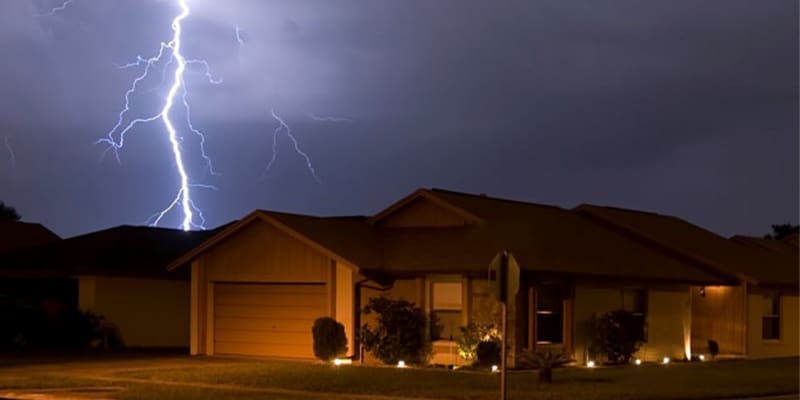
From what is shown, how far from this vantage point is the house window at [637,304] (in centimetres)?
3475

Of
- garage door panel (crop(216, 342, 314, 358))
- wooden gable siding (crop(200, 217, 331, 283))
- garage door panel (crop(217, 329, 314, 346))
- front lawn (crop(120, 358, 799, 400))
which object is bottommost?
front lawn (crop(120, 358, 799, 400))

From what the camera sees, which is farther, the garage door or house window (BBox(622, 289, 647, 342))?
house window (BBox(622, 289, 647, 342))

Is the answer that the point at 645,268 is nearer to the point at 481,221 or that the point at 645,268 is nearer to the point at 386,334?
the point at 481,221

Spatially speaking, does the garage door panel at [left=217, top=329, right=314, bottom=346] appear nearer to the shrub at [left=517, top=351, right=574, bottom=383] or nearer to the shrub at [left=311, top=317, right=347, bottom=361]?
the shrub at [left=311, top=317, right=347, bottom=361]

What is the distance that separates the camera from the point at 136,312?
39312 mm

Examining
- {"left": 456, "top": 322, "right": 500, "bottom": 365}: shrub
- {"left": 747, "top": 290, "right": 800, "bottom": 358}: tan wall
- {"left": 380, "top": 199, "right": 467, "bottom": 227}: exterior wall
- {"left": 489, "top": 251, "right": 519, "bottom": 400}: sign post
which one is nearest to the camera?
{"left": 489, "top": 251, "right": 519, "bottom": 400}: sign post

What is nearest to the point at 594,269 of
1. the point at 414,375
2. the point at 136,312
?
the point at 414,375

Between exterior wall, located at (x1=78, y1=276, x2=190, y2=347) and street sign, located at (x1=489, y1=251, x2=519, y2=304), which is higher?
street sign, located at (x1=489, y1=251, x2=519, y2=304)

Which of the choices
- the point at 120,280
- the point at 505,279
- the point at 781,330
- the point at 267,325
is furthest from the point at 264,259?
the point at 781,330

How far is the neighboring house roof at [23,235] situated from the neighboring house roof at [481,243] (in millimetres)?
20915

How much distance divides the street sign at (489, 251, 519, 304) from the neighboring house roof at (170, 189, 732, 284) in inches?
476

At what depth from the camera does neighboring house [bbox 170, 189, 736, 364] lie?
103 feet

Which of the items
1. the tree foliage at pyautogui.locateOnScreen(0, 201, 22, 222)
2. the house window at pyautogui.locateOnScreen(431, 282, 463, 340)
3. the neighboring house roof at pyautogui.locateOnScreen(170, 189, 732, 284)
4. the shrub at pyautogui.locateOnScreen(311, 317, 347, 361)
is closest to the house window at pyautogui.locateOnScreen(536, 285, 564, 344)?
the neighboring house roof at pyautogui.locateOnScreen(170, 189, 732, 284)

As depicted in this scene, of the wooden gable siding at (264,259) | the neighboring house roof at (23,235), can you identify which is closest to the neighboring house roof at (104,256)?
the wooden gable siding at (264,259)
